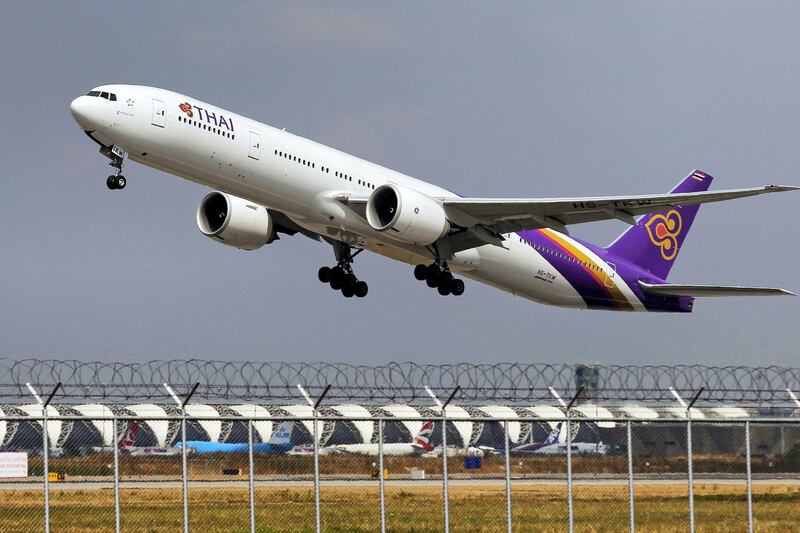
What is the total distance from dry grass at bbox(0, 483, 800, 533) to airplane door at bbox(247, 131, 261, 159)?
36.2ft

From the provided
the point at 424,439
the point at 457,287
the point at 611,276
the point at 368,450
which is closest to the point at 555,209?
the point at 457,287

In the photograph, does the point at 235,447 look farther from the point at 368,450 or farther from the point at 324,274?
the point at 324,274

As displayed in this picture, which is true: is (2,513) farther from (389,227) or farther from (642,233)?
(642,233)

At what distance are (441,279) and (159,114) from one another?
38.5 feet

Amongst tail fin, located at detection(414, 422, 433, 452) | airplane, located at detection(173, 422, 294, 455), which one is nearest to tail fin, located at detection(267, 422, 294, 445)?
airplane, located at detection(173, 422, 294, 455)

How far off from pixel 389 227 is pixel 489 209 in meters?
3.77

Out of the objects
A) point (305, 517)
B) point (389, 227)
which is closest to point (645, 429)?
point (305, 517)

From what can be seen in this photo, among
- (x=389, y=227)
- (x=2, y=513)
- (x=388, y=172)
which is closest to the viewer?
(x=2, y=513)

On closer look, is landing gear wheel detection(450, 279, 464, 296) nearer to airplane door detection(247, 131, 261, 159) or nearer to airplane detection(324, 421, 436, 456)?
airplane door detection(247, 131, 261, 159)

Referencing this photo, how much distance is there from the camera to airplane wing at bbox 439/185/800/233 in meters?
37.9

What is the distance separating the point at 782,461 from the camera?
2989cm

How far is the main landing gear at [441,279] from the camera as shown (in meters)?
41.8

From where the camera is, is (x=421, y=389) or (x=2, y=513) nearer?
(x=2, y=513)

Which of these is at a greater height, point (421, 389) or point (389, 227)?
point (389, 227)
